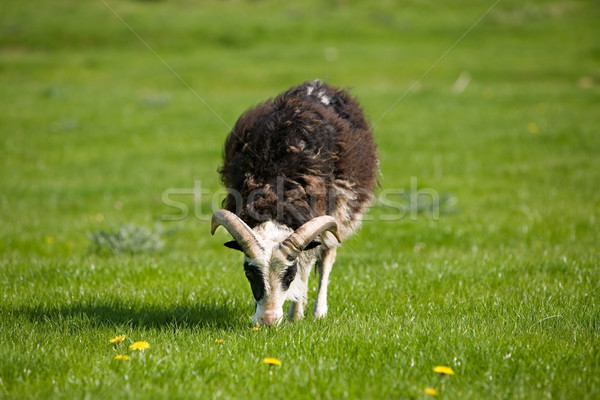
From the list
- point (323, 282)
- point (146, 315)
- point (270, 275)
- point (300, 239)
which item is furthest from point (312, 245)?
point (146, 315)

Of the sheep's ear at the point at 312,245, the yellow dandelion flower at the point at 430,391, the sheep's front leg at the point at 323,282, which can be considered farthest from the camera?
the sheep's front leg at the point at 323,282

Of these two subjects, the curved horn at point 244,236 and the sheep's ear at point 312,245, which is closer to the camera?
the curved horn at point 244,236

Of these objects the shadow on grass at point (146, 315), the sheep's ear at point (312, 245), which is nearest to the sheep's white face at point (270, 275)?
the sheep's ear at point (312, 245)

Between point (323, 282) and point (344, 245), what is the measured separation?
278cm

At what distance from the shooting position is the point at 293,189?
558 cm

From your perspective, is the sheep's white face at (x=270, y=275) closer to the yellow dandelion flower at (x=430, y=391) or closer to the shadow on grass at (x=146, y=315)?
the shadow on grass at (x=146, y=315)

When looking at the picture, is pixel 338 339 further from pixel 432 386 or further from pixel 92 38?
pixel 92 38

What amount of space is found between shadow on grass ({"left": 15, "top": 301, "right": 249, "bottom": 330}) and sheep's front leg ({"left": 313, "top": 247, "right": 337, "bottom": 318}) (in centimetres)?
76

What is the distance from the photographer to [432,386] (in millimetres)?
4043

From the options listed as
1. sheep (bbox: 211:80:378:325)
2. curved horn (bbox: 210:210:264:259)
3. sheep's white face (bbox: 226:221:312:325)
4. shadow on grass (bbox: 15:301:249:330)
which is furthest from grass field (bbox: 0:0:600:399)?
curved horn (bbox: 210:210:264:259)

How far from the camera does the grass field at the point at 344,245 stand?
4.30 metres

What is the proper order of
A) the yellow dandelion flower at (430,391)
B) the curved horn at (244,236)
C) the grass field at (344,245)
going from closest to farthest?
1. the yellow dandelion flower at (430,391)
2. the grass field at (344,245)
3. the curved horn at (244,236)

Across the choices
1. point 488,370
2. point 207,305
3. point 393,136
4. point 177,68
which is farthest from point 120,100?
point 488,370

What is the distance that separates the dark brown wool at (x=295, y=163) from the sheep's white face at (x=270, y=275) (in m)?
0.21
